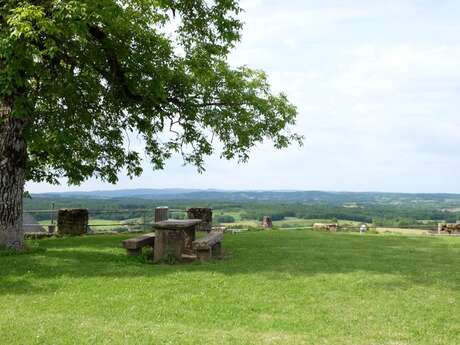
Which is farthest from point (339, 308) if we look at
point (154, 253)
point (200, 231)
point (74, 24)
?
point (200, 231)

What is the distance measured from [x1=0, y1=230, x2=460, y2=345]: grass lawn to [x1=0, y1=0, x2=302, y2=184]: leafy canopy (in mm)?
4907

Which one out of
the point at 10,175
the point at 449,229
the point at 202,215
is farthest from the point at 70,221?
the point at 449,229

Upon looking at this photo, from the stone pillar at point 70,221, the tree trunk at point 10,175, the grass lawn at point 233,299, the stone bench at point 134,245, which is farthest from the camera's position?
the stone pillar at point 70,221

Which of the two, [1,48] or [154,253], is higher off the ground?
[1,48]

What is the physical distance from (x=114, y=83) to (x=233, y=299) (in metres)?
10.4

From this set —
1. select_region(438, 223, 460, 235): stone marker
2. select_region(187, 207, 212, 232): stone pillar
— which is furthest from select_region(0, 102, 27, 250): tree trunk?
select_region(438, 223, 460, 235): stone marker

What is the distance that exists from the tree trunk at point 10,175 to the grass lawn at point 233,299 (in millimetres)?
1257

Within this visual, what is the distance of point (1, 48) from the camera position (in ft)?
42.4

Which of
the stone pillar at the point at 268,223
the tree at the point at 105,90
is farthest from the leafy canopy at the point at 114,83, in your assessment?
the stone pillar at the point at 268,223

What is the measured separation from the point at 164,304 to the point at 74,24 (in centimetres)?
759

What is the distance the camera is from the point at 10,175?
51.5ft

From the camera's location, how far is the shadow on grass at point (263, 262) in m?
12.1

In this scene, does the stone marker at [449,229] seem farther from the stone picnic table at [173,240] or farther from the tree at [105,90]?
the stone picnic table at [173,240]

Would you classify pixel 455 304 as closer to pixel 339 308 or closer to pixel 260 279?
pixel 339 308
